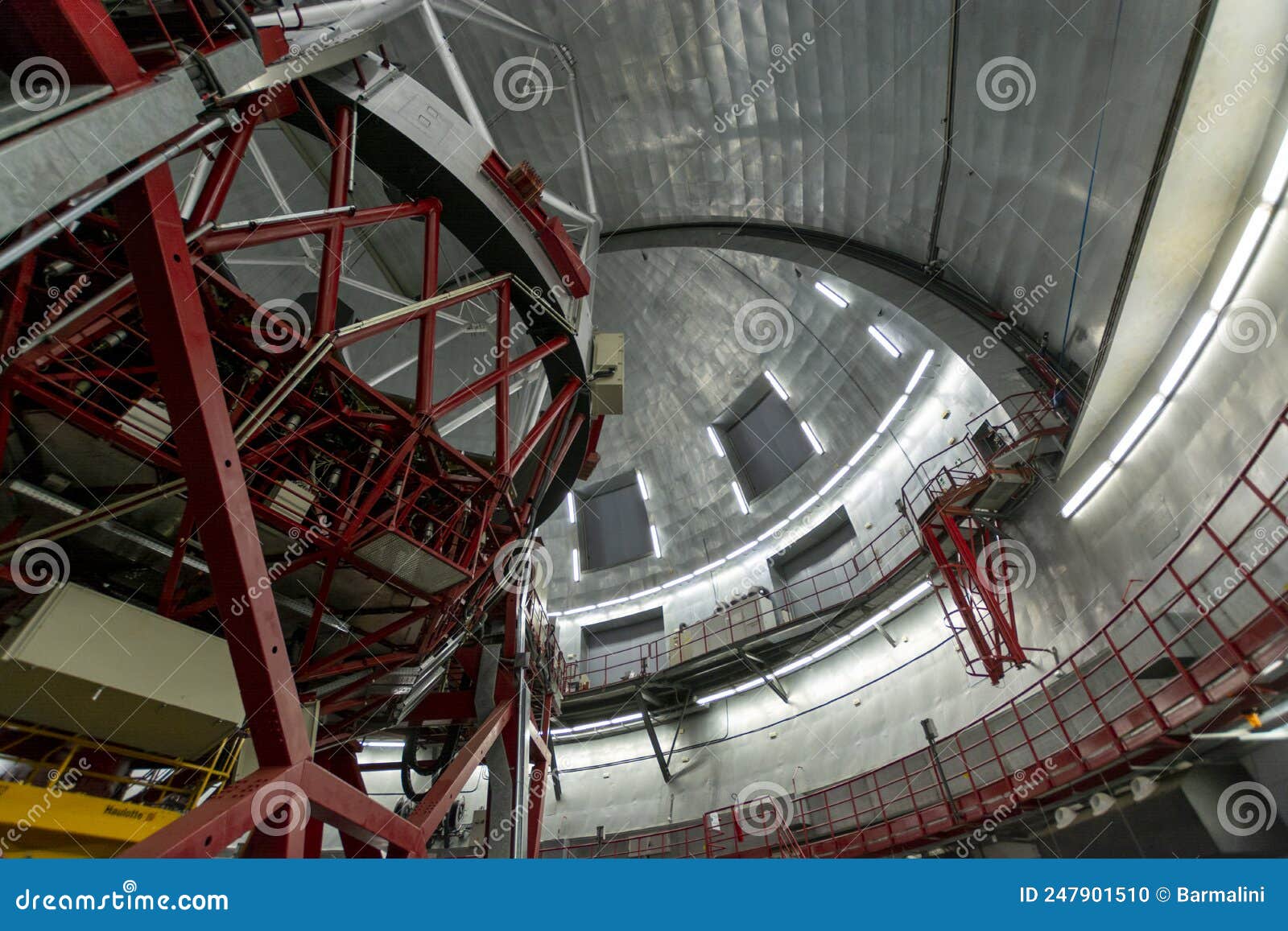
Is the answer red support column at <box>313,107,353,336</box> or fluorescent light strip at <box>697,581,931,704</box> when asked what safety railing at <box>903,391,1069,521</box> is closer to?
fluorescent light strip at <box>697,581,931,704</box>

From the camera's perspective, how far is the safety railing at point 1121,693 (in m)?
7.64

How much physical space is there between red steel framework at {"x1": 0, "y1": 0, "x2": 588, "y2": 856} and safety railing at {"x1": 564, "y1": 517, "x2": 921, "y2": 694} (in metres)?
8.56

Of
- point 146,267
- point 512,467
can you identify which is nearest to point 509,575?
point 512,467

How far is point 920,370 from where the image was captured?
17688mm

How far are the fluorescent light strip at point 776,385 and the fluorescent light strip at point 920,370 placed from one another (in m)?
5.05

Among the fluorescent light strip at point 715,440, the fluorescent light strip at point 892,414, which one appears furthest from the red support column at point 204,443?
the fluorescent light strip at point 715,440

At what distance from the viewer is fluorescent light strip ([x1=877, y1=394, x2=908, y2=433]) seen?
59.9 ft

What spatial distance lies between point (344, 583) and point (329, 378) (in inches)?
111

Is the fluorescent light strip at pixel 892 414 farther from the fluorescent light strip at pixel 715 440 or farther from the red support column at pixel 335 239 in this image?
the red support column at pixel 335 239

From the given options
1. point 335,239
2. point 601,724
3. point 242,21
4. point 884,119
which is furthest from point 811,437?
point 242,21

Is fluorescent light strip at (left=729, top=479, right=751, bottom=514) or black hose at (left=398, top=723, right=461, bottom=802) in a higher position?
fluorescent light strip at (left=729, top=479, right=751, bottom=514)

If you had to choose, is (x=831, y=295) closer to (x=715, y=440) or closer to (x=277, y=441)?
(x=715, y=440)

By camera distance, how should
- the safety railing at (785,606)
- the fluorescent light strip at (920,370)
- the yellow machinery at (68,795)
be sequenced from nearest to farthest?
1. the yellow machinery at (68,795)
2. the safety railing at (785,606)
3. the fluorescent light strip at (920,370)

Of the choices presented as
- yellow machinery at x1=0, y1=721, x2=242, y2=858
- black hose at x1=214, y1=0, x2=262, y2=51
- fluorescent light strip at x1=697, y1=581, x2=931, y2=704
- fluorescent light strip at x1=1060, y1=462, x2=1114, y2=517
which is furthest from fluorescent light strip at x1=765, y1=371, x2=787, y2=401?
black hose at x1=214, y1=0, x2=262, y2=51
